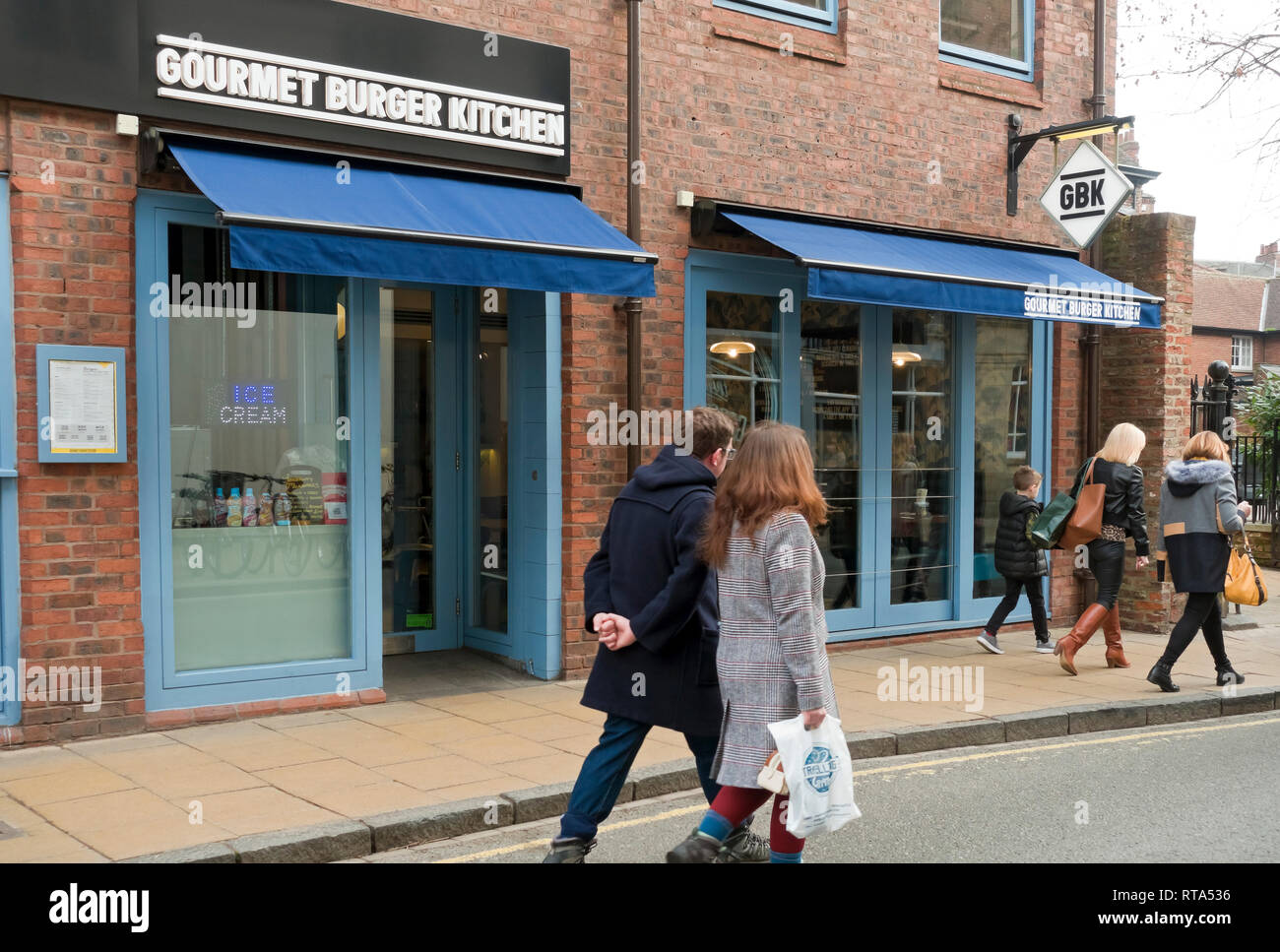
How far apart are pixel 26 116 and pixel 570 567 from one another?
439 centimetres

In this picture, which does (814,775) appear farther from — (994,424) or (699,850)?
(994,424)

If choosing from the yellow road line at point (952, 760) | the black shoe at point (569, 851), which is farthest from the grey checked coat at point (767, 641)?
the yellow road line at point (952, 760)

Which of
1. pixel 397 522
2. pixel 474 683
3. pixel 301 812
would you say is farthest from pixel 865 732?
pixel 397 522

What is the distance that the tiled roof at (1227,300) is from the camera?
49.7 metres

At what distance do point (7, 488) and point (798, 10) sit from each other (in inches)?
275

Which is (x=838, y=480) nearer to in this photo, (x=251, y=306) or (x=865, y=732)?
(x=865, y=732)

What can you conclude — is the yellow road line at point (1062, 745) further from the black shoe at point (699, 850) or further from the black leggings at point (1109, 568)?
the black shoe at point (699, 850)

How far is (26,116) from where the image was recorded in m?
6.70

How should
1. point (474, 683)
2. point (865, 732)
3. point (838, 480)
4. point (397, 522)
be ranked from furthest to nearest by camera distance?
point (838, 480)
point (397, 522)
point (474, 683)
point (865, 732)

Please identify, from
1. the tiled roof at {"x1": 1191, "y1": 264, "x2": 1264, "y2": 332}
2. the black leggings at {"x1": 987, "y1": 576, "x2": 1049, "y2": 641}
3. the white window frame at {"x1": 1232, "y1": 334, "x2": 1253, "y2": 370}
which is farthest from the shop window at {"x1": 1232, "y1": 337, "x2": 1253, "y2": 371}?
the black leggings at {"x1": 987, "y1": 576, "x2": 1049, "y2": 641}

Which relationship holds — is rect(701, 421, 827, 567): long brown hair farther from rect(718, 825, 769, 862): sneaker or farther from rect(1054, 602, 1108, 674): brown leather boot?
rect(1054, 602, 1108, 674): brown leather boot

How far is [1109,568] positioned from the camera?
377 inches

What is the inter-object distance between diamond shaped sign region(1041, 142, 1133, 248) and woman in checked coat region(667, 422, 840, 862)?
24.2 feet

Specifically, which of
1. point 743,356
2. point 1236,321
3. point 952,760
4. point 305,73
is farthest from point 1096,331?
point 1236,321
